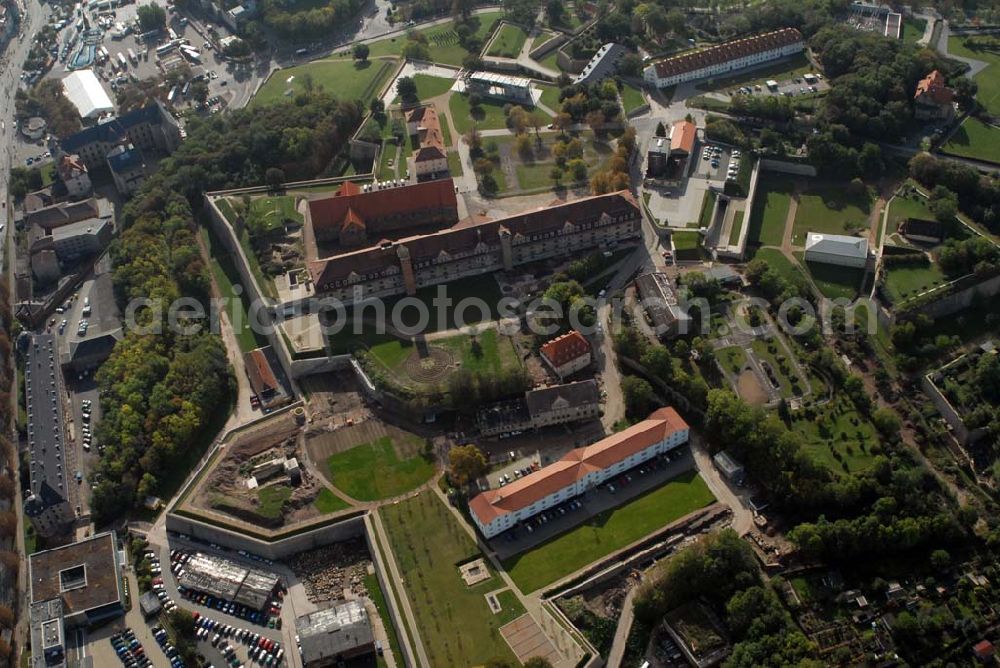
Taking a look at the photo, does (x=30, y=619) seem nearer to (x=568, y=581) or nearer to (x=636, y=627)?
(x=568, y=581)

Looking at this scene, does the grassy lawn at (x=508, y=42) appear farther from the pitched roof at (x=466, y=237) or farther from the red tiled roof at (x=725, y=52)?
the pitched roof at (x=466, y=237)

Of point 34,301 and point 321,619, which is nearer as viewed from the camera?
point 321,619

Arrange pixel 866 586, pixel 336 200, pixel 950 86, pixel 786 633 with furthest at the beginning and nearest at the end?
pixel 950 86, pixel 336 200, pixel 866 586, pixel 786 633

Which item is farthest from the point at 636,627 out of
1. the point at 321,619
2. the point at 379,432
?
the point at 379,432

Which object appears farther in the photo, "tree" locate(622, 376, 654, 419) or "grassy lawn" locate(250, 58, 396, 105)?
"grassy lawn" locate(250, 58, 396, 105)

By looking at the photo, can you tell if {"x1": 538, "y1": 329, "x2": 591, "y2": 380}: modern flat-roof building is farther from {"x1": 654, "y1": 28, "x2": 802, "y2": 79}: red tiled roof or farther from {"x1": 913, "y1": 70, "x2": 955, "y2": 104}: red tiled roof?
{"x1": 913, "y1": 70, "x2": 955, "y2": 104}: red tiled roof

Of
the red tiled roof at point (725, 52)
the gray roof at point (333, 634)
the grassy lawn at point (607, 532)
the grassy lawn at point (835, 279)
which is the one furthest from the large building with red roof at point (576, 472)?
the red tiled roof at point (725, 52)

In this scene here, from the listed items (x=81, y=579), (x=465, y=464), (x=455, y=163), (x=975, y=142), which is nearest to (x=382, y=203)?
(x=455, y=163)

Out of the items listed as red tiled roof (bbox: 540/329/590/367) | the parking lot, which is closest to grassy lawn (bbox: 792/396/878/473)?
the parking lot
